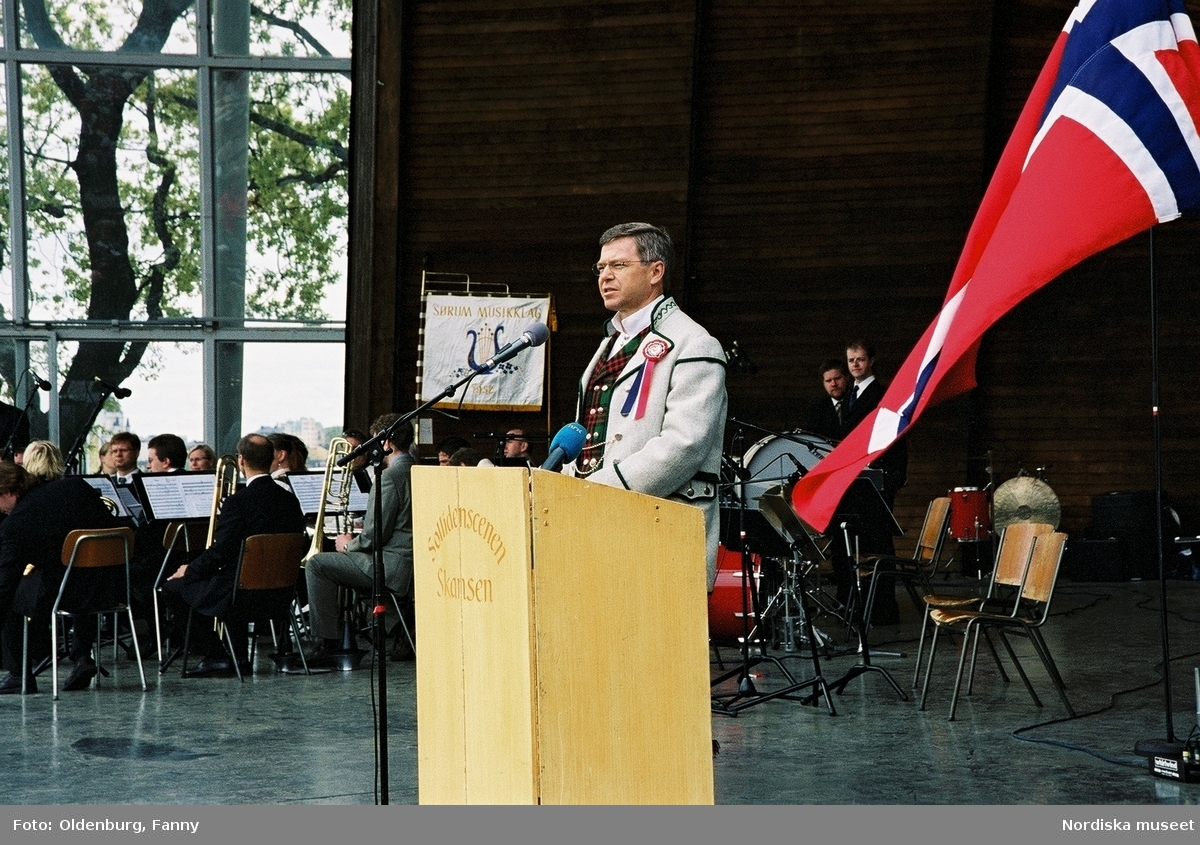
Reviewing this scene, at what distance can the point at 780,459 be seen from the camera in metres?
7.54

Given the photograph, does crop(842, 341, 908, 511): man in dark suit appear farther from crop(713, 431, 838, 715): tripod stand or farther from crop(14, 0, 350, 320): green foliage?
crop(14, 0, 350, 320): green foliage

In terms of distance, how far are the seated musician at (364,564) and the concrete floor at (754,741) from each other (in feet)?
1.20

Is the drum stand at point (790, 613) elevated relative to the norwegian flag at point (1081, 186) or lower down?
lower down

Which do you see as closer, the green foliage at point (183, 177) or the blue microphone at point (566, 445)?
the blue microphone at point (566, 445)

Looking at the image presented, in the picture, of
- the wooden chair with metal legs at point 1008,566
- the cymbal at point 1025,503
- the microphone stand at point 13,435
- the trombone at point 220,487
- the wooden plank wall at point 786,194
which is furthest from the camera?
the cymbal at point 1025,503

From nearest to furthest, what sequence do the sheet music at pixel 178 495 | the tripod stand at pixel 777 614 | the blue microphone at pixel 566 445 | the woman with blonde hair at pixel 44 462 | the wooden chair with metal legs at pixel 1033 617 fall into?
the blue microphone at pixel 566 445
the wooden chair with metal legs at pixel 1033 617
the tripod stand at pixel 777 614
the woman with blonde hair at pixel 44 462
the sheet music at pixel 178 495

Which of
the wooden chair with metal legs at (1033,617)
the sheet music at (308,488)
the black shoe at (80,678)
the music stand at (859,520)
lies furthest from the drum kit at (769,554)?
the black shoe at (80,678)

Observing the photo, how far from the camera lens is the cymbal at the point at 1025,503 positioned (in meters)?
11.2

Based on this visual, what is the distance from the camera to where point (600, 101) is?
10828mm

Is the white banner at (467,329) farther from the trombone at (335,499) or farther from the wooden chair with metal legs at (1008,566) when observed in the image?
the wooden chair with metal legs at (1008,566)

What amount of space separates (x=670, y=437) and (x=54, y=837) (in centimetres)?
178

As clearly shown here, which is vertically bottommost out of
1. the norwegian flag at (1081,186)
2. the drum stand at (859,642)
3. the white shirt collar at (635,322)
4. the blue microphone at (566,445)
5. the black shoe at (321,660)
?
the black shoe at (321,660)

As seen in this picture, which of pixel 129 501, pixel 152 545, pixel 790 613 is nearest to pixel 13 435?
pixel 129 501

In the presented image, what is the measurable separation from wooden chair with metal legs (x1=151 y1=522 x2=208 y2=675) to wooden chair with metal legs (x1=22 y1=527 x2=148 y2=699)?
0.65m
